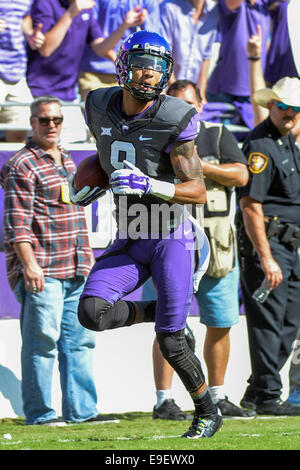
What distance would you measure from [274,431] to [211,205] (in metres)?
1.57

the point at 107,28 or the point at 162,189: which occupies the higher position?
the point at 107,28

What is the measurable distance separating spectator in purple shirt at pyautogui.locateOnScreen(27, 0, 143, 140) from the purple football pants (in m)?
2.44

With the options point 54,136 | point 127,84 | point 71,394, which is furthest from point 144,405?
point 127,84

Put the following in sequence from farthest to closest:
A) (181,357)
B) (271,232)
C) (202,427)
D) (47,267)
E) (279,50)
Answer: (279,50) < (271,232) < (47,267) < (202,427) < (181,357)

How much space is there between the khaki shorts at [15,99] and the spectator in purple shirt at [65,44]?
6.8 inches

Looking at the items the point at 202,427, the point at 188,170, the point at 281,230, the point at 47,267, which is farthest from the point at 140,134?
the point at 281,230

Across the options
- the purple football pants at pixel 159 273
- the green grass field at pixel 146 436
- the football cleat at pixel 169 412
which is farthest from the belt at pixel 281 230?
the purple football pants at pixel 159 273

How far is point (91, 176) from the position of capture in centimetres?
521

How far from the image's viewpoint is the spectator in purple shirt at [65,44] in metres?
7.52

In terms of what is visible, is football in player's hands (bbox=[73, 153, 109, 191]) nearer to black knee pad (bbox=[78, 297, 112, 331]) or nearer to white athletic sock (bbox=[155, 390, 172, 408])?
black knee pad (bbox=[78, 297, 112, 331])

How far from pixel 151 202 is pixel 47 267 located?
1438 millimetres

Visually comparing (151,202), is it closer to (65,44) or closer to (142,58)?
(142,58)

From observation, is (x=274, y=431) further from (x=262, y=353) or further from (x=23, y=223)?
(x=23, y=223)

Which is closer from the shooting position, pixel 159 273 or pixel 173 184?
pixel 173 184
